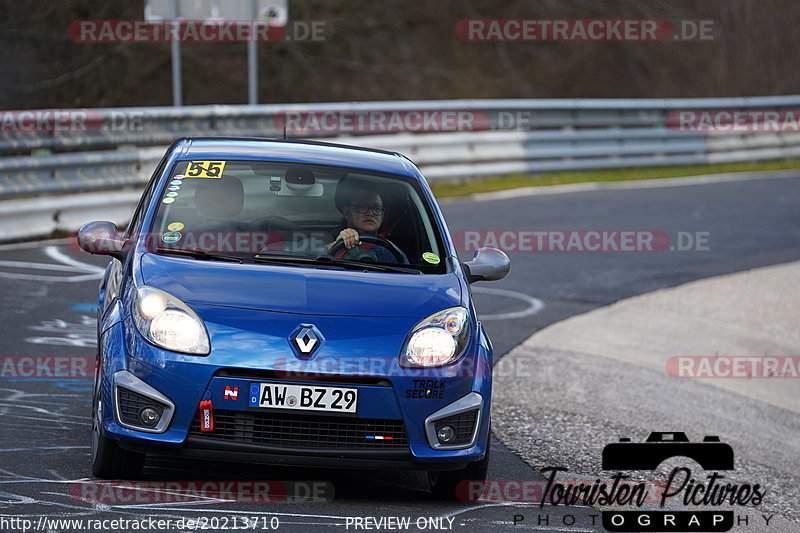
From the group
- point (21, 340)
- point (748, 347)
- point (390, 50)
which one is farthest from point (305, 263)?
point (390, 50)

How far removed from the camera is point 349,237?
6520mm

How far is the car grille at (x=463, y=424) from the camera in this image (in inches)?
219

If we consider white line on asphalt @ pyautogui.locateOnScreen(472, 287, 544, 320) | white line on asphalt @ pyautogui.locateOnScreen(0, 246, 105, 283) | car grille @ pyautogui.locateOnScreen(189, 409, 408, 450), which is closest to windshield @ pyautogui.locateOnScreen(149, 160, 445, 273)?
car grille @ pyautogui.locateOnScreen(189, 409, 408, 450)

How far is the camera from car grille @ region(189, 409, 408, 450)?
208 inches

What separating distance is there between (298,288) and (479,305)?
5.79 meters

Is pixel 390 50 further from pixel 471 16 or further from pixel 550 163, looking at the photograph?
pixel 550 163

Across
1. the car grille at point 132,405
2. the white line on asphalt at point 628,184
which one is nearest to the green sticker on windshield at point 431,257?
the car grille at point 132,405

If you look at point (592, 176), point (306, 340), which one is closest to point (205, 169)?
point (306, 340)

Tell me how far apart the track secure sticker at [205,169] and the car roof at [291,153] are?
5 cm

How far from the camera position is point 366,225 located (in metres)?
6.59

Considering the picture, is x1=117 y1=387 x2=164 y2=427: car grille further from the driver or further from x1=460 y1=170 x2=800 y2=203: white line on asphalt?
x1=460 y1=170 x2=800 y2=203: white line on asphalt

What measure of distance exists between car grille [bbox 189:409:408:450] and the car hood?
446mm

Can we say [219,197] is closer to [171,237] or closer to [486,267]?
[171,237]

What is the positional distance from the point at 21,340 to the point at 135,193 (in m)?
5.43
